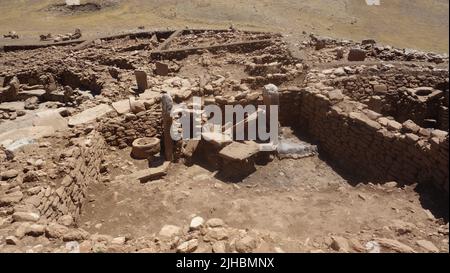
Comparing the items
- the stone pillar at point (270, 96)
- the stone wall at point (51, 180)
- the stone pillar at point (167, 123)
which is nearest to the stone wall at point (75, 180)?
the stone wall at point (51, 180)

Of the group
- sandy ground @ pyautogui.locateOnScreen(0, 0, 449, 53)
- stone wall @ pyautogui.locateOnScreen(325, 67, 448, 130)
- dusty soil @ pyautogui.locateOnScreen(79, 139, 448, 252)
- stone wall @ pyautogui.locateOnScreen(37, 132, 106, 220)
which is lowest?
dusty soil @ pyautogui.locateOnScreen(79, 139, 448, 252)

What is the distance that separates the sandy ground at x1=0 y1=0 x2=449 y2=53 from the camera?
2011 centimetres

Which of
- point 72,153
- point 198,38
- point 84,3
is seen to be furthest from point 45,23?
point 72,153

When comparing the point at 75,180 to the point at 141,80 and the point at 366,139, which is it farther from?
the point at 366,139

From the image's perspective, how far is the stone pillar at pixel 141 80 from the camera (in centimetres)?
1071

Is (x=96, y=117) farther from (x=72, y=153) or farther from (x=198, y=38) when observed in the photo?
(x=198, y=38)

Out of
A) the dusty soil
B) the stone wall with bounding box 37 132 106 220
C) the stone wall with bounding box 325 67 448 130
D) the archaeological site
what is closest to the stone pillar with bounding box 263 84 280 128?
the archaeological site

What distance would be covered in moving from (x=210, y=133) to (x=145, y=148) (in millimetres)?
1517

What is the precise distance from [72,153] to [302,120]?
5733 millimetres

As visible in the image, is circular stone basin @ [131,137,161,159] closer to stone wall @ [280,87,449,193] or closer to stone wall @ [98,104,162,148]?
stone wall @ [98,104,162,148]

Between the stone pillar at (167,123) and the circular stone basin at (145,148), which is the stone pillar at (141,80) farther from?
the stone pillar at (167,123)

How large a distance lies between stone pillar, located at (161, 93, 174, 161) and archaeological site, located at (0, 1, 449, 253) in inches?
1.2

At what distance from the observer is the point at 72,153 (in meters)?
7.17

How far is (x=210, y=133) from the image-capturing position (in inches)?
350
